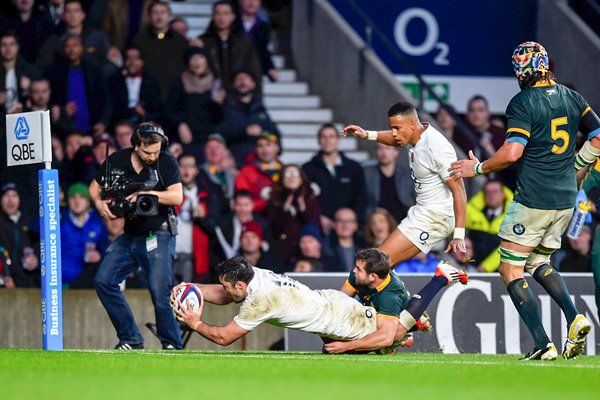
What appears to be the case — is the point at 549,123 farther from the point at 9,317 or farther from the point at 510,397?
the point at 9,317

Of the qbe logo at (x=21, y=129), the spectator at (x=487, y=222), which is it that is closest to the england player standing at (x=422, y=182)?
the qbe logo at (x=21, y=129)

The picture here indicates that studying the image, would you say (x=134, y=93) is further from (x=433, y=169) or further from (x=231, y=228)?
(x=433, y=169)

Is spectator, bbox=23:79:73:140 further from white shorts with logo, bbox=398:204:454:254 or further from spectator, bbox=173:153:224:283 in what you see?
white shorts with logo, bbox=398:204:454:254

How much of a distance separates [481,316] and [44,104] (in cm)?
656

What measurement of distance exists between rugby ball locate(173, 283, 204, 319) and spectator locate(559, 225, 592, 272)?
24.3ft

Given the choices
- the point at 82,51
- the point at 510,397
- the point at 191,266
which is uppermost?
the point at 82,51

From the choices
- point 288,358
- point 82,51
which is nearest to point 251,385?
point 288,358

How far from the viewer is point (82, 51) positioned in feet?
59.6

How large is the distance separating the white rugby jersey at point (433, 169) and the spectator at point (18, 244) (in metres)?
5.74

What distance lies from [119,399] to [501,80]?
1543 centimetres

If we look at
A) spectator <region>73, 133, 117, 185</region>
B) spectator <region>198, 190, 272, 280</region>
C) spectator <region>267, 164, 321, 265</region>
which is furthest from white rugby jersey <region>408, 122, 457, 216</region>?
spectator <region>73, 133, 117, 185</region>

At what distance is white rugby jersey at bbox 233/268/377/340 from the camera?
1120 cm

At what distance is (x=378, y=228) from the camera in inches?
634

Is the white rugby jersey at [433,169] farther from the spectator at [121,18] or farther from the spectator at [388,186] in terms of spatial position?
the spectator at [121,18]
